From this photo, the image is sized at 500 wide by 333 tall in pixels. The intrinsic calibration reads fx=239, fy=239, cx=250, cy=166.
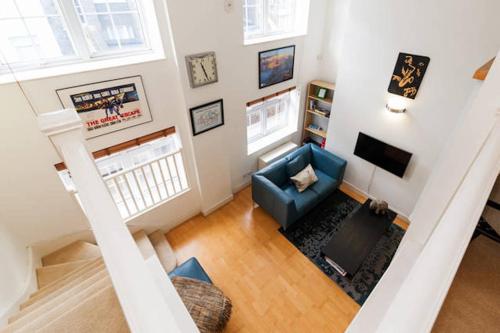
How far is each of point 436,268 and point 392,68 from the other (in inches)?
143

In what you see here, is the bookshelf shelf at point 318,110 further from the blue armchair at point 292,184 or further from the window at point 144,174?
the window at point 144,174

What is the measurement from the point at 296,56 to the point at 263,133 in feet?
4.94

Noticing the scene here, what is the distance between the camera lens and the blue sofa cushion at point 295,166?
4266mm

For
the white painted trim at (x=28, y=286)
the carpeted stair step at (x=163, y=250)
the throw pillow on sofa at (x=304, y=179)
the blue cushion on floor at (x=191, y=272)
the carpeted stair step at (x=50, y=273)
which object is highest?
the white painted trim at (x=28, y=286)

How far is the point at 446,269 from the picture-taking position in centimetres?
55

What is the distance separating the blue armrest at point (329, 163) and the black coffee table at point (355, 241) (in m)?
0.84

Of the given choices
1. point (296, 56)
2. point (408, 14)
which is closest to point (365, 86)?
point (408, 14)

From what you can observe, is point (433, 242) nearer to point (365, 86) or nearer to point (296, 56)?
point (365, 86)

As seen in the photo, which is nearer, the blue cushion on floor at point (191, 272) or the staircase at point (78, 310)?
the staircase at point (78, 310)

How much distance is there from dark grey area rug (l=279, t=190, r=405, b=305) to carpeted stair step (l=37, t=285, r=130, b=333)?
282cm

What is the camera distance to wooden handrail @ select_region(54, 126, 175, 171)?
8.72 ft

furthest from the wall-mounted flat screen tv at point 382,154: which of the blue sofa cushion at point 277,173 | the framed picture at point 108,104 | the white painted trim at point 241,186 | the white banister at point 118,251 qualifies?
the white banister at point 118,251

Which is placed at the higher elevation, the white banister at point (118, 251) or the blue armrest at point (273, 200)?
the white banister at point (118, 251)

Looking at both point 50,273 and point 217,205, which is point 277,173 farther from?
point 50,273
